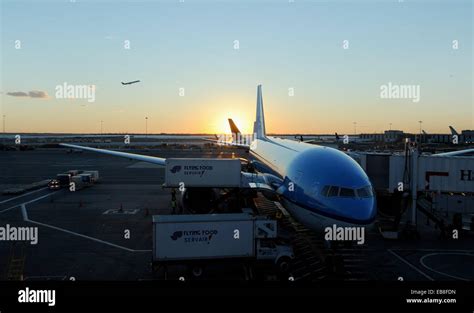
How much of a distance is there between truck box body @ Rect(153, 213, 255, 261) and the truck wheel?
1279 millimetres

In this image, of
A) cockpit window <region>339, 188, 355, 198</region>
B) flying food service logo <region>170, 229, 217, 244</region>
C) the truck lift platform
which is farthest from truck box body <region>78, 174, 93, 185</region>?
cockpit window <region>339, 188, 355, 198</region>

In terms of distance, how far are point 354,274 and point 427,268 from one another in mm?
4047

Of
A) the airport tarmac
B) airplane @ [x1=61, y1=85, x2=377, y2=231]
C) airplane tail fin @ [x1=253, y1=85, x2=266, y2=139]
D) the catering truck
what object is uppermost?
airplane tail fin @ [x1=253, y1=85, x2=266, y2=139]

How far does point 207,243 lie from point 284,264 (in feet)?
11.7

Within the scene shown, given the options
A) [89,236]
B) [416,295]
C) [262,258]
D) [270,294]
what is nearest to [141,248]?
[89,236]

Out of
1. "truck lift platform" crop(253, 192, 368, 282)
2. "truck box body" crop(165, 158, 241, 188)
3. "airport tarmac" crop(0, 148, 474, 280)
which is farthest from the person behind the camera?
"truck box body" crop(165, 158, 241, 188)

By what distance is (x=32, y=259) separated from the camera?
1936 centimetres

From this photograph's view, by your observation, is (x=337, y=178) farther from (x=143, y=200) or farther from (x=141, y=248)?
(x=143, y=200)

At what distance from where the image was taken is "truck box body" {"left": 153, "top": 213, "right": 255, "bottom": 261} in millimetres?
17125

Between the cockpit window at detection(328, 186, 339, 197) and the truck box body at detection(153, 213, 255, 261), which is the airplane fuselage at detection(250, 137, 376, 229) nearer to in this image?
the cockpit window at detection(328, 186, 339, 197)

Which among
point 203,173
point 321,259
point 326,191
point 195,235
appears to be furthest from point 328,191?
point 203,173

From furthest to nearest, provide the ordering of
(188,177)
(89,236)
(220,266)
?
1. (188,177)
2. (89,236)
3. (220,266)

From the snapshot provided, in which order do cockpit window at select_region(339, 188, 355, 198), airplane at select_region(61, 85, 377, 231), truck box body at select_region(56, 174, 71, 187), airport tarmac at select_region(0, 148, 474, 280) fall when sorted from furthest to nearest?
truck box body at select_region(56, 174, 71, 187)
airport tarmac at select_region(0, 148, 474, 280)
cockpit window at select_region(339, 188, 355, 198)
airplane at select_region(61, 85, 377, 231)

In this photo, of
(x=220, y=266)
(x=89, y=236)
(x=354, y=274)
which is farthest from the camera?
(x=89, y=236)
